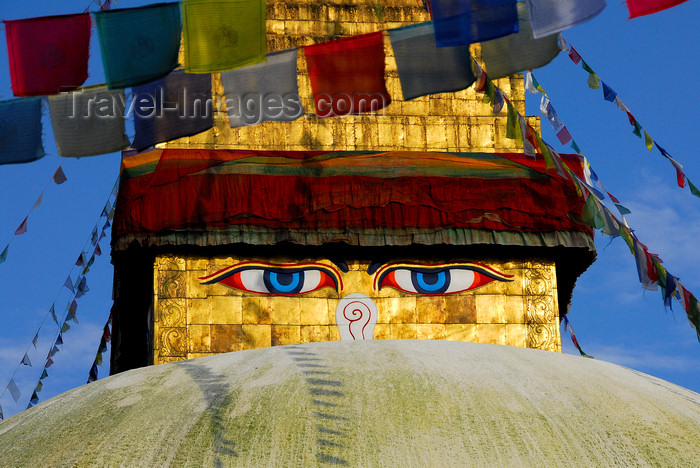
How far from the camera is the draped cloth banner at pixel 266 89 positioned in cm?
748

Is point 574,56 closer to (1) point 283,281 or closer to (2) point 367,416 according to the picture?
(2) point 367,416

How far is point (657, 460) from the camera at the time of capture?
5.07 metres

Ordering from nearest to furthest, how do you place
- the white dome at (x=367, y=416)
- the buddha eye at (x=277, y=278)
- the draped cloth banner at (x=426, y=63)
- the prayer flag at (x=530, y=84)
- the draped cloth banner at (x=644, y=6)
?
1. the white dome at (x=367, y=416)
2. the draped cloth banner at (x=644, y=6)
3. the draped cloth banner at (x=426, y=63)
4. the prayer flag at (x=530, y=84)
5. the buddha eye at (x=277, y=278)

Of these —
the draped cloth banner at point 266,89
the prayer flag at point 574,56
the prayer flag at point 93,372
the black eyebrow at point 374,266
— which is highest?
the prayer flag at point 574,56

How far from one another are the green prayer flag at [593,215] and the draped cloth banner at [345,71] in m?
1.94

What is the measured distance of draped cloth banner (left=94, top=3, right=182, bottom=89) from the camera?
6594 millimetres

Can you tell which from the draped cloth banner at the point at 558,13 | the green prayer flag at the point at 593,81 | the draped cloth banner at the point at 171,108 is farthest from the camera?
the green prayer flag at the point at 593,81

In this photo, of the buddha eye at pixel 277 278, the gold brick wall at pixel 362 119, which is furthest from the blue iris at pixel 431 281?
the gold brick wall at pixel 362 119

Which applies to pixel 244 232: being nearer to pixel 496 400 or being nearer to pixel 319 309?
pixel 319 309

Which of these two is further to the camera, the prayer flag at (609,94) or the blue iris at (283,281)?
the blue iris at (283,281)

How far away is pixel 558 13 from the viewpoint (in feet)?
20.0

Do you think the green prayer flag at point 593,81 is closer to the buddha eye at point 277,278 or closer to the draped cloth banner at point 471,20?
the draped cloth banner at point 471,20

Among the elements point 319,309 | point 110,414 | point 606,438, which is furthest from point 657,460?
point 319,309

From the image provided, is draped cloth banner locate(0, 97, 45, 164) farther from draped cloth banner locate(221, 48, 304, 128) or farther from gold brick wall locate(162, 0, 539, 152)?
gold brick wall locate(162, 0, 539, 152)
